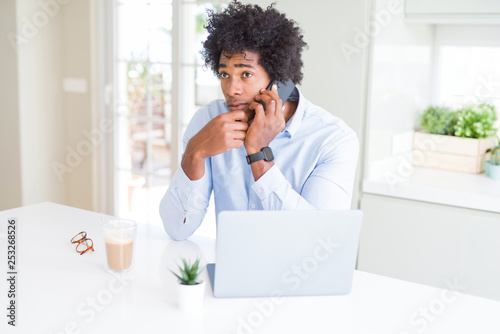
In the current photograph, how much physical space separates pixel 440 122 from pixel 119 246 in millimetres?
2027

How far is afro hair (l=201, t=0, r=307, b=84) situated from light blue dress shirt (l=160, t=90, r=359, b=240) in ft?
0.51

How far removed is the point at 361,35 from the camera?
2.64m

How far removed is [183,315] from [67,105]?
3140 millimetres

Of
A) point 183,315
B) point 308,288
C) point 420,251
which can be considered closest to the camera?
point 183,315

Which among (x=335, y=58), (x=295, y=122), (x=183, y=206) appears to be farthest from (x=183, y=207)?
(x=335, y=58)

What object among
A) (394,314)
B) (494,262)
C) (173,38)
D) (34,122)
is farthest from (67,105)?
(394,314)

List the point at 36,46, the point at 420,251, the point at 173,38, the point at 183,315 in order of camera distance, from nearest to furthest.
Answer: the point at 183,315 < the point at 420,251 < the point at 173,38 < the point at 36,46

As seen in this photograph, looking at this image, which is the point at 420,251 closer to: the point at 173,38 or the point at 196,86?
the point at 196,86

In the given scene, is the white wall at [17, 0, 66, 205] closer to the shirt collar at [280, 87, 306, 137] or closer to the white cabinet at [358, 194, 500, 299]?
the white cabinet at [358, 194, 500, 299]

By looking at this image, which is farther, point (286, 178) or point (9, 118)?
point (9, 118)

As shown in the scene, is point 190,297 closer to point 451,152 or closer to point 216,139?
point 216,139
